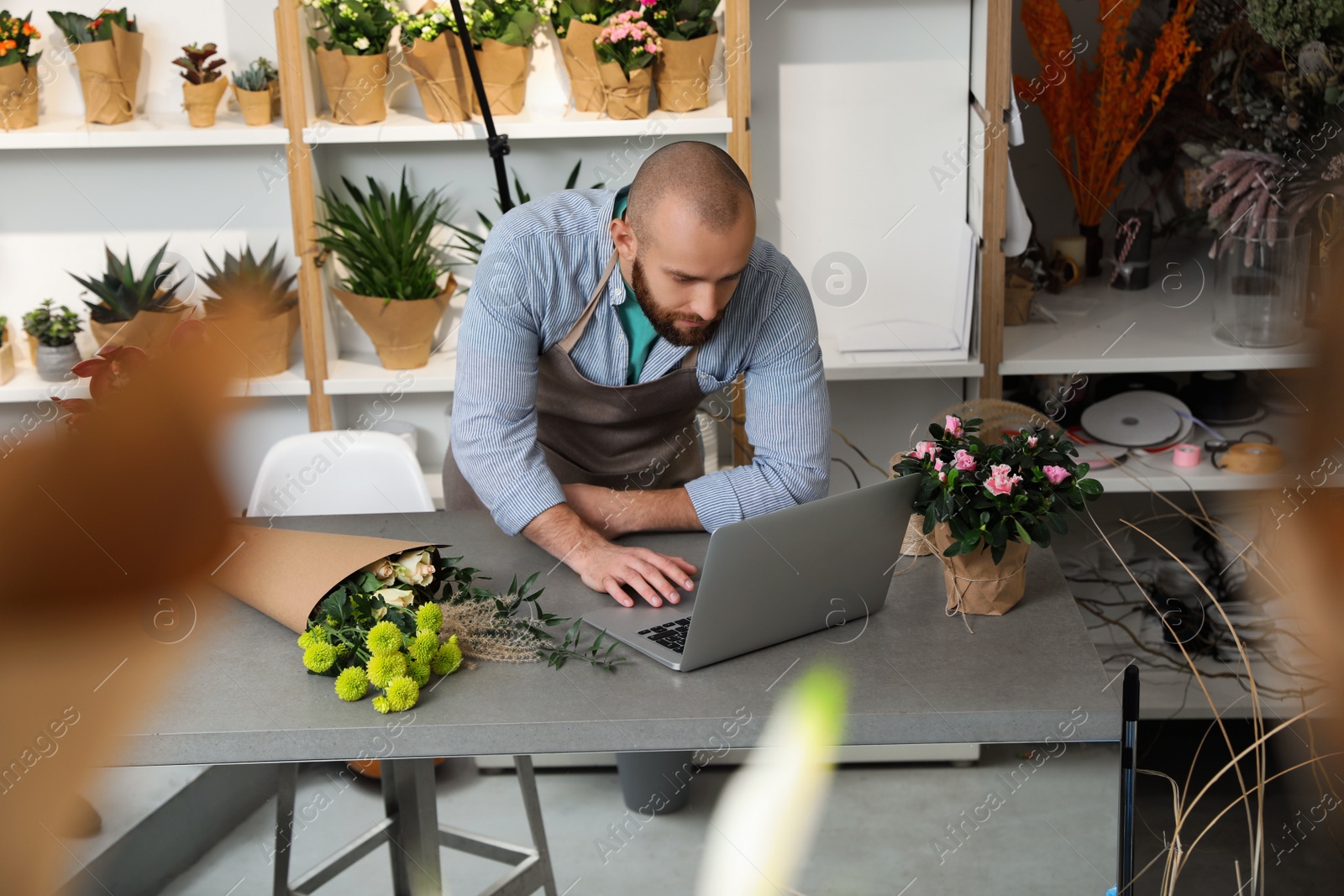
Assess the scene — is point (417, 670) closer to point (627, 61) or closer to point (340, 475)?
point (340, 475)

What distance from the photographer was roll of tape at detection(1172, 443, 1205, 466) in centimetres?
246

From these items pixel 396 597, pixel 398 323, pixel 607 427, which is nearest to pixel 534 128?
pixel 398 323

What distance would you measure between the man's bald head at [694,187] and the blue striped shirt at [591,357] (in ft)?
0.55

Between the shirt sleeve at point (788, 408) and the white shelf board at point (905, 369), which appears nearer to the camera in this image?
the shirt sleeve at point (788, 408)

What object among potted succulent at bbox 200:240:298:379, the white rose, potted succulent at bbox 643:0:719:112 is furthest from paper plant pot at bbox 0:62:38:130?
potted succulent at bbox 200:240:298:379

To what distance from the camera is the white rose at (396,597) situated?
1229mm

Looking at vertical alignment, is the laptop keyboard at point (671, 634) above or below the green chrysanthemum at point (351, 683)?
below

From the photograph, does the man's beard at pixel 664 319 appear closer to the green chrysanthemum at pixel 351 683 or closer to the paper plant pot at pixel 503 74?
the green chrysanthemum at pixel 351 683

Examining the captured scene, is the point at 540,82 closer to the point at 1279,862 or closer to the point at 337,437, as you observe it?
the point at 337,437

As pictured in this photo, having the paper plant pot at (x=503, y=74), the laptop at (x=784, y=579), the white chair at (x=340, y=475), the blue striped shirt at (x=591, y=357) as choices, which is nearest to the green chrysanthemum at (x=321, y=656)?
the laptop at (x=784, y=579)

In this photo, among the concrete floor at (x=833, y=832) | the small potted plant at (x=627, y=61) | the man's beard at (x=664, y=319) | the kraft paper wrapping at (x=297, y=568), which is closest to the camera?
the kraft paper wrapping at (x=297, y=568)

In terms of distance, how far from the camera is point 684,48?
7.86 feet

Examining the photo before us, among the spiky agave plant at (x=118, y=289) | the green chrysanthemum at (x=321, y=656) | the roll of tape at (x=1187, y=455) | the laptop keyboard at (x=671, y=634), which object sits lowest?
the roll of tape at (x=1187, y=455)

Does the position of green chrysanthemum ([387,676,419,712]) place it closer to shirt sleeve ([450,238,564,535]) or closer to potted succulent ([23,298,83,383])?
shirt sleeve ([450,238,564,535])
